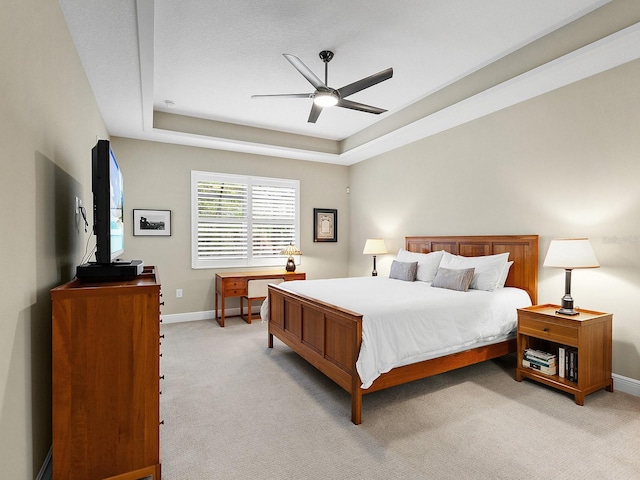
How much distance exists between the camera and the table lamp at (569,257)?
9.30 ft

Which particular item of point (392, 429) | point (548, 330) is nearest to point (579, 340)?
point (548, 330)

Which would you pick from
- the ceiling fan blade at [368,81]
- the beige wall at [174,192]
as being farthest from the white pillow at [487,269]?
the beige wall at [174,192]

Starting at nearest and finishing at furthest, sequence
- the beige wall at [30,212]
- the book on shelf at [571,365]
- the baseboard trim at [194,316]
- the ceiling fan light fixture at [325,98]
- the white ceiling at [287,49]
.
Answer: the beige wall at [30,212] → the white ceiling at [287,49] → the book on shelf at [571,365] → the ceiling fan light fixture at [325,98] → the baseboard trim at [194,316]

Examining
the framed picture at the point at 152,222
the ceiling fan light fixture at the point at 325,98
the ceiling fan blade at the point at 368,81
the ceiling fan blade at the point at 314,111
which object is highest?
the ceiling fan blade at the point at 368,81

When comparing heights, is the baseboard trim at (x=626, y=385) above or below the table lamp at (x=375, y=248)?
below

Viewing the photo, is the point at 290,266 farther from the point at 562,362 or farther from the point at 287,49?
the point at 562,362

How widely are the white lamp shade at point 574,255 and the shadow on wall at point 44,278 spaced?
3621mm

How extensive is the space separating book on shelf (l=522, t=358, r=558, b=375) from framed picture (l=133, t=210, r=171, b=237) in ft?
15.6

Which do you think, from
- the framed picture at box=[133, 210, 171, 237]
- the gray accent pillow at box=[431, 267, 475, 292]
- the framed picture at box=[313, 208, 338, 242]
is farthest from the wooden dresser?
the framed picture at box=[313, 208, 338, 242]

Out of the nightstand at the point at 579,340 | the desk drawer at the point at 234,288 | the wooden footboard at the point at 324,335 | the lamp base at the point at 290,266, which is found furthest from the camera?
the lamp base at the point at 290,266

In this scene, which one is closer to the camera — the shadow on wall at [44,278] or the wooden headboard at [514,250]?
the shadow on wall at [44,278]

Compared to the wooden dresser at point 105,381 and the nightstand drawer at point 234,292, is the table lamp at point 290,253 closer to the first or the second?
the nightstand drawer at point 234,292

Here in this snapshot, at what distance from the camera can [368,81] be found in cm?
296

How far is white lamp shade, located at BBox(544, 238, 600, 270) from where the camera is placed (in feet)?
9.29
